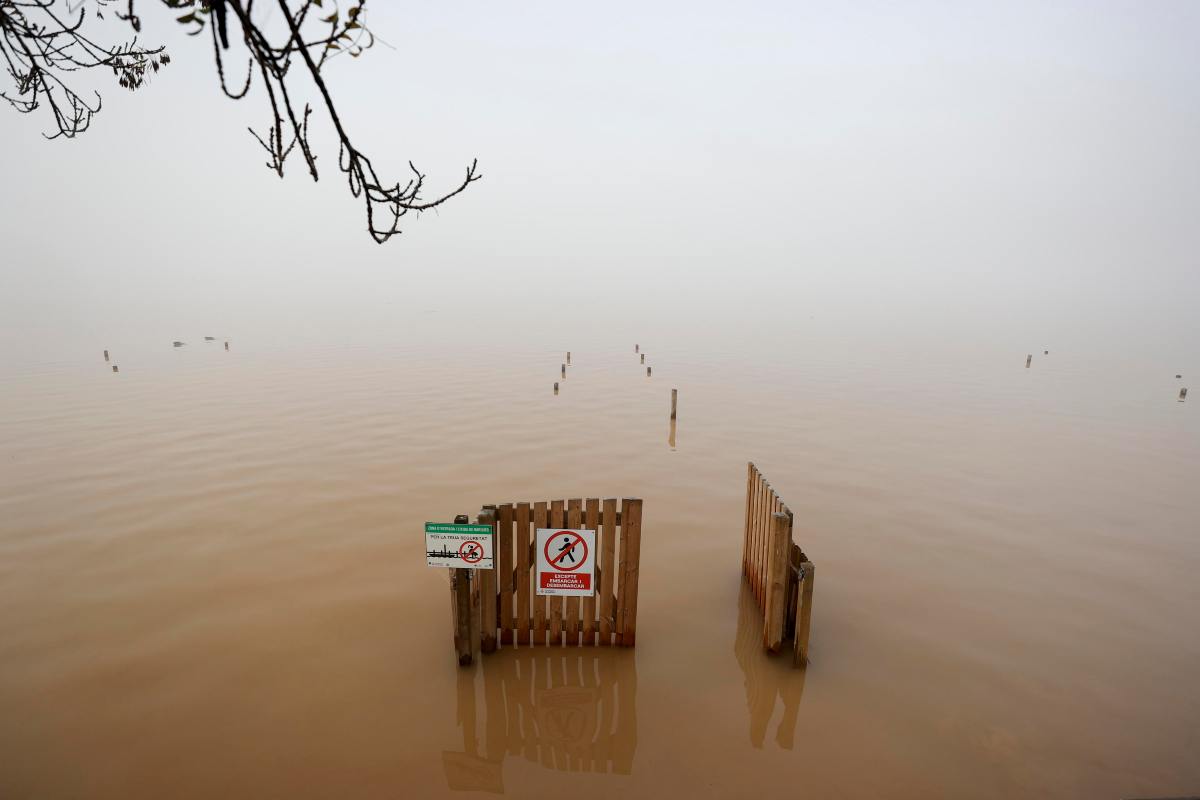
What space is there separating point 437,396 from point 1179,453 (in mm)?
22122

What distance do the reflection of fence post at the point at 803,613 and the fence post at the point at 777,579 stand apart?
18 cm

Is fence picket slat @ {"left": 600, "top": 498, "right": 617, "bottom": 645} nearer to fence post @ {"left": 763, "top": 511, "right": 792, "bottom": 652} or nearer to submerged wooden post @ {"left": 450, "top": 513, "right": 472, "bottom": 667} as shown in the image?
submerged wooden post @ {"left": 450, "top": 513, "right": 472, "bottom": 667}

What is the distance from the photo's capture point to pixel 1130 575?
8164 mm

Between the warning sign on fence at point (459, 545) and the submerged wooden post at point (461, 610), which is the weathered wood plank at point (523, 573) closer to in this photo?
the warning sign on fence at point (459, 545)

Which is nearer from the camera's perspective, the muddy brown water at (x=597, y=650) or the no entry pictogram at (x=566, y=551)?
the muddy brown water at (x=597, y=650)

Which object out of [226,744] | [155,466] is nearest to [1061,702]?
[226,744]

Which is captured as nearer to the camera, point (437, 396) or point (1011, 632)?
point (1011, 632)

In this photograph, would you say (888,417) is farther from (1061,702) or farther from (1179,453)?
(1061,702)

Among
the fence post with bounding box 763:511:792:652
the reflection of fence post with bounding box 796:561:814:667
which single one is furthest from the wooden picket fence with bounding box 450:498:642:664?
the reflection of fence post with bounding box 796:561:814:667

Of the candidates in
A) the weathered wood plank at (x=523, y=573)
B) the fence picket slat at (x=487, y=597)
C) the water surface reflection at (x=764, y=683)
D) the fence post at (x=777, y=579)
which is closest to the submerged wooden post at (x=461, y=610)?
the fence picket slat at (x=487, y=597)

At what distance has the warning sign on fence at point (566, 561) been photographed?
5.50m

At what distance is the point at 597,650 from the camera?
20.1 ft

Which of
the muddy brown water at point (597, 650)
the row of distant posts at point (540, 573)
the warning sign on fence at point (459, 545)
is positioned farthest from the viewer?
the row of distant posts at point (540, 573)

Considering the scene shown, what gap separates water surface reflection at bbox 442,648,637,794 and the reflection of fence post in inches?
67.8
